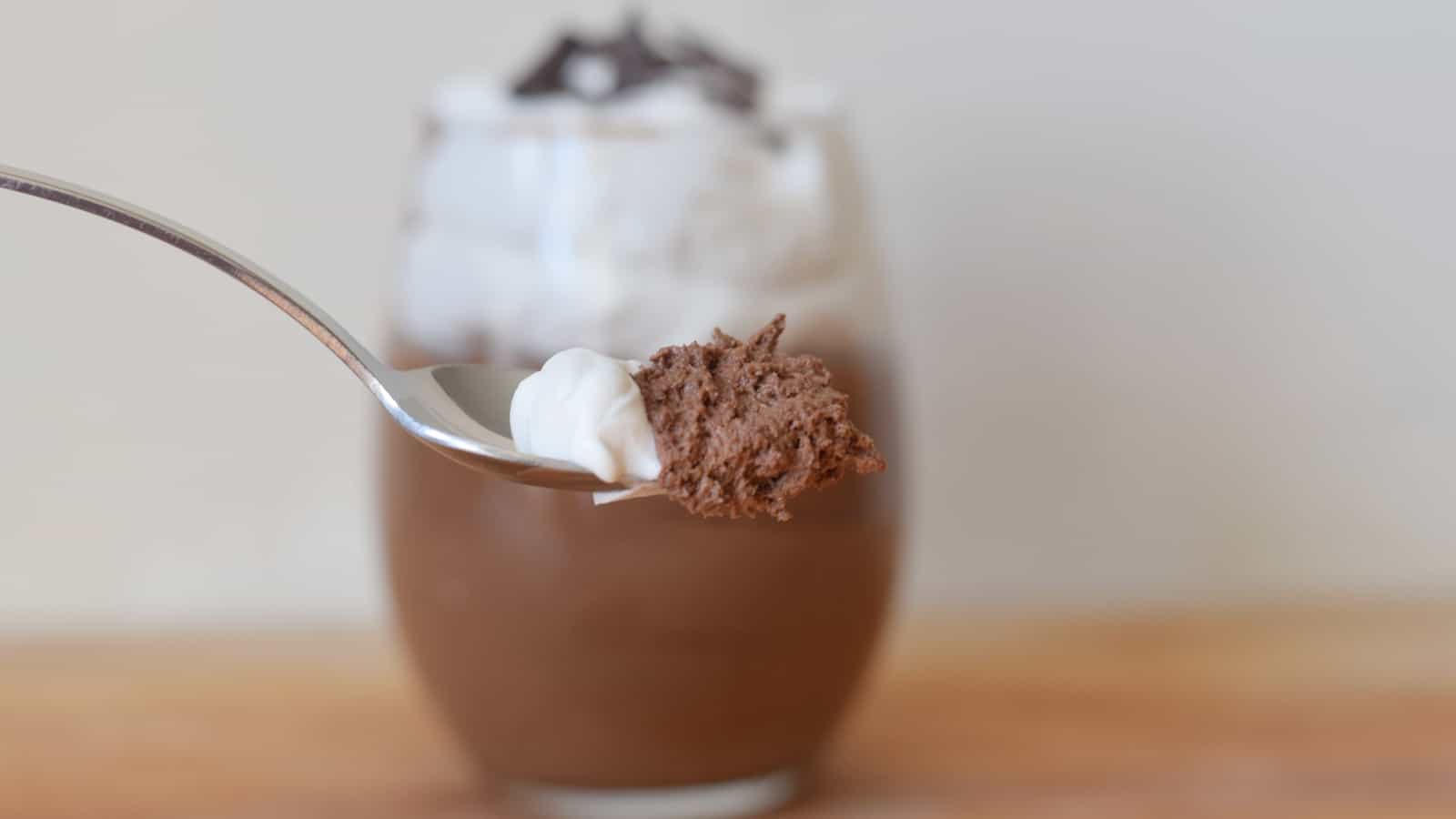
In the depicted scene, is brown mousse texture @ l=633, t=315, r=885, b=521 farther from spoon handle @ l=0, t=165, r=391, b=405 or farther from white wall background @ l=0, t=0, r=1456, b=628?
white wall background @ l=0, t=0, r=1456, b=628

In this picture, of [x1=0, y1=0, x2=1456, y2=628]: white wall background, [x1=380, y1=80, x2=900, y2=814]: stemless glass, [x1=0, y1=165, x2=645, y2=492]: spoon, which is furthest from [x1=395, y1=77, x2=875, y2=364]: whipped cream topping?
[x1=0, y1=0, x2=1456, y2=628]: white wall background

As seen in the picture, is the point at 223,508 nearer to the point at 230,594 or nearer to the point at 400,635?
the point at 230,594

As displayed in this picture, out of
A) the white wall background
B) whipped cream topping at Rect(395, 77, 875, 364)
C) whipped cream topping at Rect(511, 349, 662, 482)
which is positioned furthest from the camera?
the white wall background

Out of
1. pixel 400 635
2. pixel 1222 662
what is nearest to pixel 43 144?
pixel 400 635

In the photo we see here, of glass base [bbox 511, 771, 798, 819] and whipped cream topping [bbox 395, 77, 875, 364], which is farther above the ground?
whipped cream topping [bbox 395, 77, 875, 364]

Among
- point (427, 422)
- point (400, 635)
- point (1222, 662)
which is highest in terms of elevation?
point (427, 422)

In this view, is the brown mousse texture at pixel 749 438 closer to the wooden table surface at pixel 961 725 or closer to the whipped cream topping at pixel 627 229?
the whipped cream topping at pixel 627 229
